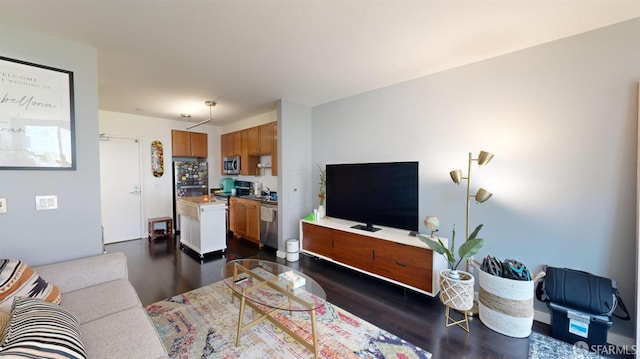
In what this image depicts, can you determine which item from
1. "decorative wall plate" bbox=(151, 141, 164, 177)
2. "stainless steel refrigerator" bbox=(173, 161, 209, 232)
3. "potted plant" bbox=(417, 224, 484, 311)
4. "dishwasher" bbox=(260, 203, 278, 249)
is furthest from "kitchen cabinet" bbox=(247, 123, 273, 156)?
"potted plant" bbox=(417, 224, 484, 311)

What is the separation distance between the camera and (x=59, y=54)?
2.01 meters

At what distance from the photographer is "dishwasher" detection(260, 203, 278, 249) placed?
4027 millimetres

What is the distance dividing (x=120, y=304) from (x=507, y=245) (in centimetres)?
320

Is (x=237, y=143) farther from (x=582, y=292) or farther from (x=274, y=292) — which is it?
(x=582, y=292)

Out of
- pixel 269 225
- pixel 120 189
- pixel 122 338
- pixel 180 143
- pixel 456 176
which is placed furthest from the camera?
pixel 180 143

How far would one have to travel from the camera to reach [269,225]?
4.16 metres

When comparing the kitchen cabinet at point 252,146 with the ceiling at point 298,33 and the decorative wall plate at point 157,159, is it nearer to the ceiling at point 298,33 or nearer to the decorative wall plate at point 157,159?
the decorative wall plate at point 157,159

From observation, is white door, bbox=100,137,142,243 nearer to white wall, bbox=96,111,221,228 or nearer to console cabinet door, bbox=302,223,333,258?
white wall, bbox=96,111,221,228

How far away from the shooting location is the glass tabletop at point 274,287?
1786 mm

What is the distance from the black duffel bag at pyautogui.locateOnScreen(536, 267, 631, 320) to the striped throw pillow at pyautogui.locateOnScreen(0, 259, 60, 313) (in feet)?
11.5

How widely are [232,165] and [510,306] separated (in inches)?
200

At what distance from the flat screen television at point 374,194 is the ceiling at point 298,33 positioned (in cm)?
110

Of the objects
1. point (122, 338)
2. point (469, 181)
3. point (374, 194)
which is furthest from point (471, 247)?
point (122, 338)

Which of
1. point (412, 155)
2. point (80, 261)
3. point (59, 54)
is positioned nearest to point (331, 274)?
point (412, 155)
